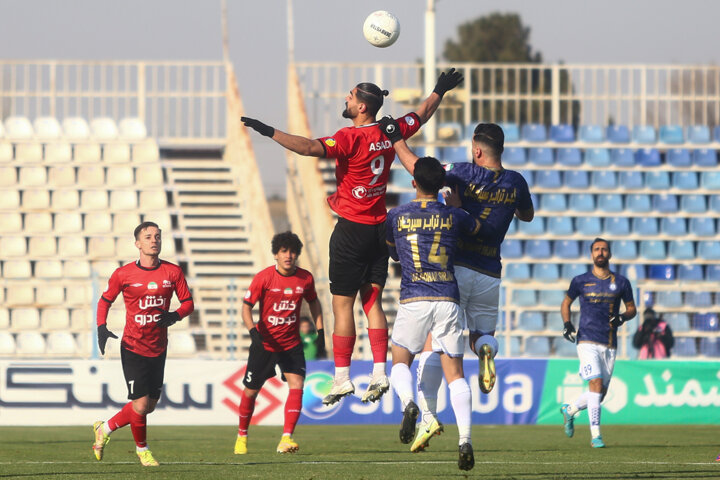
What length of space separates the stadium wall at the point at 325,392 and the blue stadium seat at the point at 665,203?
26.1 feet

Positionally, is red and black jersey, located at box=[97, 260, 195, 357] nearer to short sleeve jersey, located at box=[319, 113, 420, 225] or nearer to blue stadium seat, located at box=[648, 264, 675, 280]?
short sleeve jersey, located at box=[319, 113, 420, 225]

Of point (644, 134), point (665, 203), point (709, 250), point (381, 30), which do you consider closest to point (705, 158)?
point (644, 134)

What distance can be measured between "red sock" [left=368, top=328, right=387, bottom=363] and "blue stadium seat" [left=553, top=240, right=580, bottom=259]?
1592cm

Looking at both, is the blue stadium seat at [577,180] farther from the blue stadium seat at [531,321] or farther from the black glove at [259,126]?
the black glove at [259,126]

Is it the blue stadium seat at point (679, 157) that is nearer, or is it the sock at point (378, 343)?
the sock at point (378, 343)

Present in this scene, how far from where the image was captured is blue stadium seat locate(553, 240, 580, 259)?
83.2 ft

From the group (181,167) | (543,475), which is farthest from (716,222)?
(543,475)

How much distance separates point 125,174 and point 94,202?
99 cm

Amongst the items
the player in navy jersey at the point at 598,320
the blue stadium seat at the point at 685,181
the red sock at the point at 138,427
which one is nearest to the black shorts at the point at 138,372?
the red sock at the point at 138,427

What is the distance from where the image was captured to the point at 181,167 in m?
27.3

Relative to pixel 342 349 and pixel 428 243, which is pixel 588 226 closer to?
pixel 342 349

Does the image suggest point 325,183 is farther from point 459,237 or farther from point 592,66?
point 459,237

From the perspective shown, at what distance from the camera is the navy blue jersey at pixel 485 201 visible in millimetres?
9117

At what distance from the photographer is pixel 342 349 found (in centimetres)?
1000
